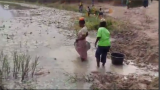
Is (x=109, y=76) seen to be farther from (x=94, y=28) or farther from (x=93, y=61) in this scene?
(x=94, y=28)

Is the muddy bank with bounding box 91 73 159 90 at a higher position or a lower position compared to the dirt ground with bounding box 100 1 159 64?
lower

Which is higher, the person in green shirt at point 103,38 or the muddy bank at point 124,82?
the person in green shirt at point 103,38

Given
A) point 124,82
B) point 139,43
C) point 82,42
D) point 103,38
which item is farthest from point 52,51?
point 124,82

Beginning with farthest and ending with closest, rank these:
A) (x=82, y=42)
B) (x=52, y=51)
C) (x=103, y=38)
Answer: (x=52, y=51), (x=82, y=42), (x=103, y=38)

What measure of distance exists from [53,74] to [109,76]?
157cm

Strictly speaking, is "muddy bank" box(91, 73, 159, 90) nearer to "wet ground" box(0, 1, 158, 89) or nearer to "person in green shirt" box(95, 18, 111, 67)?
"wet ground" box(0, 1, 158, 89)

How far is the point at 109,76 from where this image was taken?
8.07m

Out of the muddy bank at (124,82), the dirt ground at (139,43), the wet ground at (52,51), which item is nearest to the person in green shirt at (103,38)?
the wet ground at (52,51)

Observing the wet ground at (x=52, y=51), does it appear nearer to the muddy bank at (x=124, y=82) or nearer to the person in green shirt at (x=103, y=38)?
the muddy bank at (x=124, y=82)

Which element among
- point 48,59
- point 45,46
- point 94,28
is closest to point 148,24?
point 94,28

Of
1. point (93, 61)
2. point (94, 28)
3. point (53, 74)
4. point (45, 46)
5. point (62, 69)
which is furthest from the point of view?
point (94, 28)

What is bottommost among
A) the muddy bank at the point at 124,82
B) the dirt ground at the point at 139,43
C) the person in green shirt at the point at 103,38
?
the muddy bank at the point at 124,82

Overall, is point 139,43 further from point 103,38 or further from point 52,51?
point 103,38

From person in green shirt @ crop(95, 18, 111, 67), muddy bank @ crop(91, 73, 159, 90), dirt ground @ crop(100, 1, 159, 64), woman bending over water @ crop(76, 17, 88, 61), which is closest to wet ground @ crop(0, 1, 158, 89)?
woman bending over water @ crop(76, 17, 88, 61)
